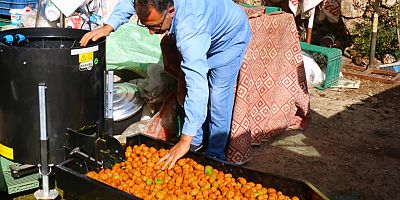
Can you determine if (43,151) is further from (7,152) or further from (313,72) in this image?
(313,72)

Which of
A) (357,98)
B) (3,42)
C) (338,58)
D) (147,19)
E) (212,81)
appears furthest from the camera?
(338,58)

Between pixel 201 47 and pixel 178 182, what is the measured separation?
84 centimetres

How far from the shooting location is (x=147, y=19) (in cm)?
276

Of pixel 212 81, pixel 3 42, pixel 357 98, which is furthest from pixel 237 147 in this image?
pixel 357 98

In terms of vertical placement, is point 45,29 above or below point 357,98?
above

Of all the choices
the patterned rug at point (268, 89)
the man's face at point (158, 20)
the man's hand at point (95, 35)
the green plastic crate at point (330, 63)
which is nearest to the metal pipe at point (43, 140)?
the man's hand at point (95, 35)

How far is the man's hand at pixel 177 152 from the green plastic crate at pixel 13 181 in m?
0.81

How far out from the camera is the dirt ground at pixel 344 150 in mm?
3953

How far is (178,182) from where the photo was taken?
306 centimetres

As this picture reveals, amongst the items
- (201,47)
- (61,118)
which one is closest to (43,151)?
(61,118)

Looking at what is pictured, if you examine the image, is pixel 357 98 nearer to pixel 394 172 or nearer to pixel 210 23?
pixel 394 172

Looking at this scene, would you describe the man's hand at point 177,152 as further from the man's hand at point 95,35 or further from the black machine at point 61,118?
the man's hand at point 95,35

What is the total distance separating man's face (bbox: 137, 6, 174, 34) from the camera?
2.75m

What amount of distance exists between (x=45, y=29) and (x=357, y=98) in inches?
158
